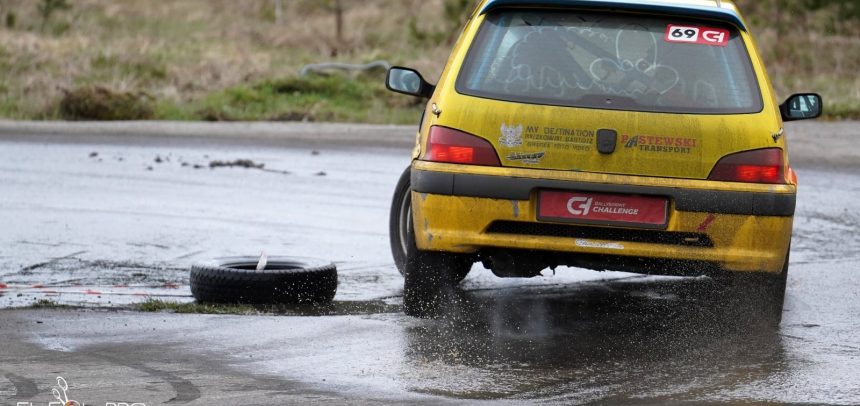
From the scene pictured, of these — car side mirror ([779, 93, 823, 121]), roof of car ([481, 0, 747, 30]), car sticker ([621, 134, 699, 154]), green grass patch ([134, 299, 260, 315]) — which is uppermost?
roof of car ([481, 0, 747, 30])

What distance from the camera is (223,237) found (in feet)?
34.2

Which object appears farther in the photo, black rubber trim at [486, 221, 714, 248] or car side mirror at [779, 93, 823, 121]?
car side mirror at [779, 93, 823, 121]

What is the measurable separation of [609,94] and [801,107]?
5.24 feet

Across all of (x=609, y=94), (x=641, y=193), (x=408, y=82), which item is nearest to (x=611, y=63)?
(x=609, y=94)

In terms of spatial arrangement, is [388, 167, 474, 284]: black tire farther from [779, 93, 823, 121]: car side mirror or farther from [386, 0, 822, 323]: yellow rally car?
[779, 93, 823, 121]: car side mirror

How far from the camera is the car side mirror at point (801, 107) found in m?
7.93

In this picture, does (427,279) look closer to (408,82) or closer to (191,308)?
(191,308)

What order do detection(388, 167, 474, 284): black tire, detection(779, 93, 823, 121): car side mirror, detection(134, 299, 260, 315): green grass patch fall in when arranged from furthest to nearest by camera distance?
detection(388, 167, 474, 284): black tire
detection(779, 93, 823, 121): car side mirror
detection(134, 299, 260, 315): green grass patch

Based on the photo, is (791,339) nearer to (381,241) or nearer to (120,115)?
(381,241)

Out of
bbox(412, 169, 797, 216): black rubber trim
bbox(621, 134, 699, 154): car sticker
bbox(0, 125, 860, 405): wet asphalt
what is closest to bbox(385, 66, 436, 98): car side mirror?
bbox(0, 125, 860, 405): wet asphalt

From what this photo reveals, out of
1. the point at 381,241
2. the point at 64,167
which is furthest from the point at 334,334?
the point at 64,167

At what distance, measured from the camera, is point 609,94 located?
688 centimetres

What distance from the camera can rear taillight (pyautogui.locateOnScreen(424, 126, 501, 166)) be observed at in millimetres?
6820

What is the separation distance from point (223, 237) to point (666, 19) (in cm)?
435
